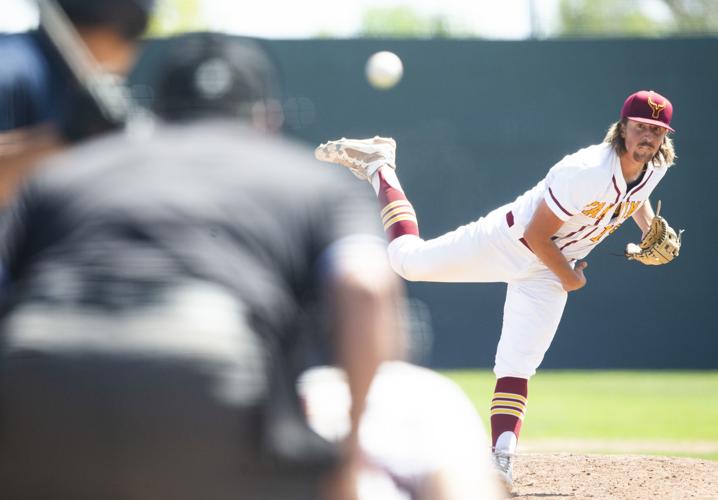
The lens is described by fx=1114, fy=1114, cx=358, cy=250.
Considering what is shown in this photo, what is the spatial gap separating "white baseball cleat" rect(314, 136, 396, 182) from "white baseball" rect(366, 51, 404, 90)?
6753 mm

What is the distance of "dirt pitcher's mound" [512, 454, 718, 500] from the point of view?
5.13 meters

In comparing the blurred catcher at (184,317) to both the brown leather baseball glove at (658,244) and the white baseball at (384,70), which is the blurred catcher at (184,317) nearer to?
the brown leather baseball glove at (658,244)

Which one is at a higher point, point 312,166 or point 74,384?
point 312,166

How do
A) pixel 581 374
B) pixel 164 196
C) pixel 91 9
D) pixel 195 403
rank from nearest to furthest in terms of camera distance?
pixel 195 403
pixel 164 196
pixel 91 9
pixel 581 374

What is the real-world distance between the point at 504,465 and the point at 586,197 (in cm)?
126

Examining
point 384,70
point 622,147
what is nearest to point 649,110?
point 622,147

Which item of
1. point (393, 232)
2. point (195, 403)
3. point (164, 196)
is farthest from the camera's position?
point (393, 232)

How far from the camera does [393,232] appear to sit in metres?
5.72

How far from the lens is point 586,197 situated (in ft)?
16.5

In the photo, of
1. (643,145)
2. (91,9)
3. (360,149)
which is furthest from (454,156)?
(91,9)

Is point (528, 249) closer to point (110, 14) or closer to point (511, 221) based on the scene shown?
point (511, 221)

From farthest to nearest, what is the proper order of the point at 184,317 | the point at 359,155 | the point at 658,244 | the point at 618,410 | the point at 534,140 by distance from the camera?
1. the point at 534,140
2. the point at 618,410
3. the point at 359,155
4. the point at 658,244
5. the point at 184,317

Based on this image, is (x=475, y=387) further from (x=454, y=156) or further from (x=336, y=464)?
(x=336, y=464)

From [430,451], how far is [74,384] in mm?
569
